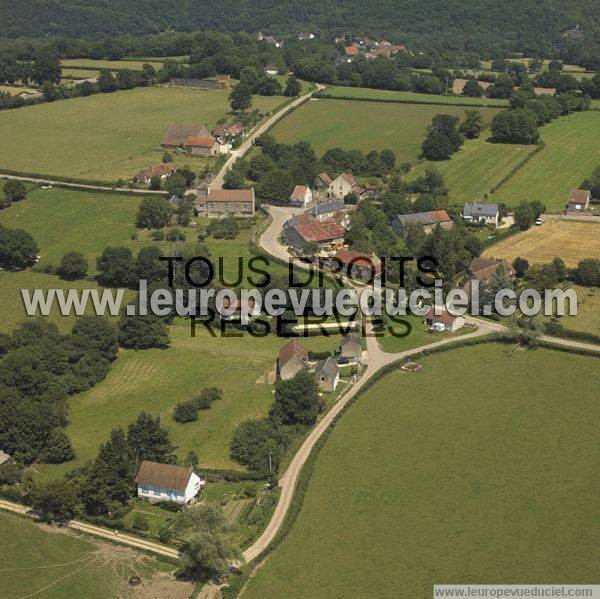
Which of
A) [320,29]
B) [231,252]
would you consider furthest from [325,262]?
[320,29]

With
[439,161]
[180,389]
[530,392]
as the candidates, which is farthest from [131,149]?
[530,392]

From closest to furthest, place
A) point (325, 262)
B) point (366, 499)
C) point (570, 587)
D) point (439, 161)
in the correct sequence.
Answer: point (570, 587) → point (366, 499) → point (325, 262) → point (439, 161)

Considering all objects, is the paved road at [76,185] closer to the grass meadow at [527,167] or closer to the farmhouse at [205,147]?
the farmhouse at [205,147]

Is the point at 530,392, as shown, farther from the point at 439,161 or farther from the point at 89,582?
the point at 439,161

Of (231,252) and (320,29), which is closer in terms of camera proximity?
(231,252)

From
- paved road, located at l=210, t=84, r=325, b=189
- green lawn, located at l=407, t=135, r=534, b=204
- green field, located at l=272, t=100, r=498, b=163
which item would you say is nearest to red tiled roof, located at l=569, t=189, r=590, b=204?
green lawn, located at l=407, t=135, r=534, b=204

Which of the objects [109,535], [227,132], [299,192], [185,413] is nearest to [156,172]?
[227,132]

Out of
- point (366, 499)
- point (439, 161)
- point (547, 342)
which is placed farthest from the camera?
point (439, 161)

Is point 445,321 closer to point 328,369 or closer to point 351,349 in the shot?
point 351,349
